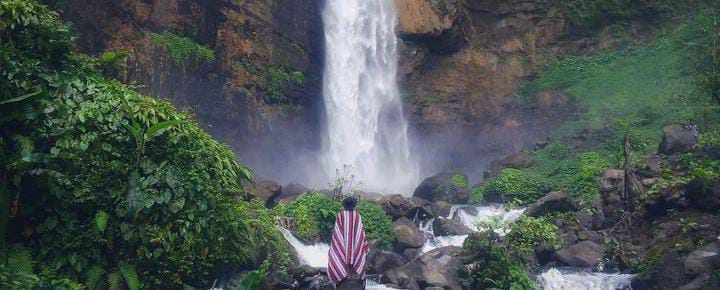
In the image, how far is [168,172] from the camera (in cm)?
764

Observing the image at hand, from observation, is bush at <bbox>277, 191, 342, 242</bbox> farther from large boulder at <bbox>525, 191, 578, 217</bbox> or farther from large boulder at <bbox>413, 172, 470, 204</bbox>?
large boulder at <bbox>413, 172, 470, 204</bbox>

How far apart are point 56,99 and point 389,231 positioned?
739 centimetres

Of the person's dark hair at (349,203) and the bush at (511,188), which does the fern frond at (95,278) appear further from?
the bush at (511,188)

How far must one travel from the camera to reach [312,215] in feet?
41.3

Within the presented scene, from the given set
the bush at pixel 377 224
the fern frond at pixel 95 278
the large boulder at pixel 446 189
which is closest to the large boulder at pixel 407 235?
the bush at pixel 377 224

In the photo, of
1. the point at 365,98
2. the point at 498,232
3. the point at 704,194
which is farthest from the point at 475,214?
the point at 365,98

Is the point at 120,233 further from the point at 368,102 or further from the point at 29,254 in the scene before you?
the point at 368,102

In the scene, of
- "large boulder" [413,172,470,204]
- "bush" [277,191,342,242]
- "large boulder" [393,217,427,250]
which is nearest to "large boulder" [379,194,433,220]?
"large boulder" [393,217,427,250]

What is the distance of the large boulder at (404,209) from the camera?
14078 mm

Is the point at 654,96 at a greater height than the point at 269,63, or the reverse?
the point at 269,63

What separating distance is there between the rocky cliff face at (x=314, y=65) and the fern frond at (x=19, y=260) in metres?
9.62

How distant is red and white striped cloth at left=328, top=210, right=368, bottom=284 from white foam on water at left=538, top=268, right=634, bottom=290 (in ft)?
13.9

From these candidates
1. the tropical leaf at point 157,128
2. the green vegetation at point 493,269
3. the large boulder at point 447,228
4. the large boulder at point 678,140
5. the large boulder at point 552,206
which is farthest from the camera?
the large boulder at point 678,140

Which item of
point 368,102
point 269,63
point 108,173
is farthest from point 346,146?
point 108,173
